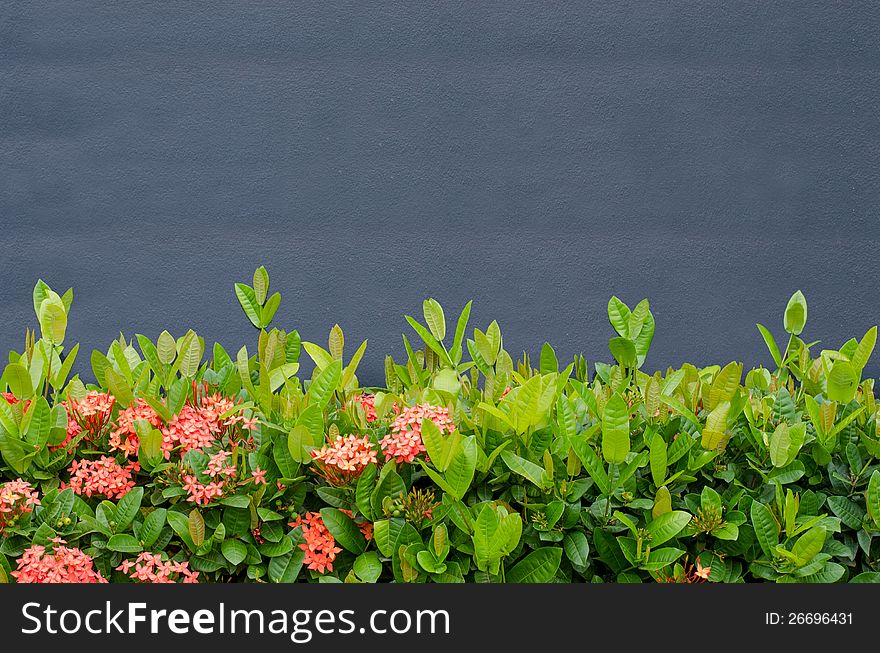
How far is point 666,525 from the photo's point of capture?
1.58 meters

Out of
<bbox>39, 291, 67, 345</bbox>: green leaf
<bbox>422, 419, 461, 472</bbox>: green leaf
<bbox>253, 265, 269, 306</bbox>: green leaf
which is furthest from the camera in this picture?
<bbox>253, 265, 269, 306</bbox>: green leaf

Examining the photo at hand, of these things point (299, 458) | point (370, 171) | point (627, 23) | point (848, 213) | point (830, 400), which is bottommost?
point (299, 458)

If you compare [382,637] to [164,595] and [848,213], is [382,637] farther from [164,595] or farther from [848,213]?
[848,213]

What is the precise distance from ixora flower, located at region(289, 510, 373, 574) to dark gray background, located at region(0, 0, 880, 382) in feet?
6.94

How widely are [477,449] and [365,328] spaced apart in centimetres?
217

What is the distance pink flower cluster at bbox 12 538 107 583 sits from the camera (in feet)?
5.17

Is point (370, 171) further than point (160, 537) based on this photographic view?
Yes

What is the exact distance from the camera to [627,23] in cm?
370

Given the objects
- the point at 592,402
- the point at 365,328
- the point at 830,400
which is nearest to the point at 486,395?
the point at 592,402

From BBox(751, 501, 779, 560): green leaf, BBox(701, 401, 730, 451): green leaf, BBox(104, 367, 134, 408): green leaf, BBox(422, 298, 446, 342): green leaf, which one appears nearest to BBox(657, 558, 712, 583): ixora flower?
BBox(751, 501, 779, 560): green leaf

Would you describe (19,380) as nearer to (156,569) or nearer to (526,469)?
(156,569)

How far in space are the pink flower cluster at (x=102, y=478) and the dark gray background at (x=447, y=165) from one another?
2.06 m

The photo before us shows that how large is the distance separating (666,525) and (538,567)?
23 centimetres

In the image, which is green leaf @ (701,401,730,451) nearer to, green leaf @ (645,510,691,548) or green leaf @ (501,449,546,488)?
green leaf @ (645,510,691,548)
